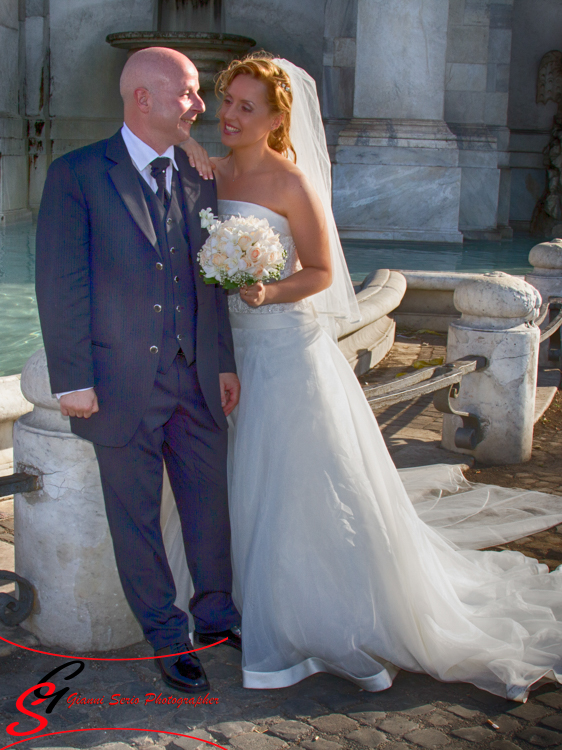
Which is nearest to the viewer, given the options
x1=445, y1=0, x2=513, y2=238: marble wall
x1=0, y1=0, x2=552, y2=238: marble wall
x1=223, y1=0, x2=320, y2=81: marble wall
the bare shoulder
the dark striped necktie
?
the dark striped necktie

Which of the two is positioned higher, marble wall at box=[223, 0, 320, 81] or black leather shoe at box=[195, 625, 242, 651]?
marble wall at box=[223, 0, 320, 81]

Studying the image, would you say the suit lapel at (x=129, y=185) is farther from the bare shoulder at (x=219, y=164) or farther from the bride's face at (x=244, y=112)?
the bare shoulder at (x=219, y=164)

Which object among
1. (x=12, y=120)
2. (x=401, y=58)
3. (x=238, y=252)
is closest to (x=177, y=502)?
(x=238, y=252)

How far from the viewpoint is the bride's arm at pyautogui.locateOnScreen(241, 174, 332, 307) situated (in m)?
3.07

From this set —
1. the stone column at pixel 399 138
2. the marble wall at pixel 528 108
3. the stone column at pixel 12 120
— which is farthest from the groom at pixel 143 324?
the marble wall at pixel 528 108

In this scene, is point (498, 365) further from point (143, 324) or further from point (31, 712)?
point (31, 712)

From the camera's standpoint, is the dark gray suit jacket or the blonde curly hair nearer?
the dark gray suit jacket

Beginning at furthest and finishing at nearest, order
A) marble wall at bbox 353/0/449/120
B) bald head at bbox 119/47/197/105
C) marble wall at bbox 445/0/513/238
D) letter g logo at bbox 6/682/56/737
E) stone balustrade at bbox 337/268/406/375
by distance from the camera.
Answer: marble wall at bbox 445/0/513/238
marble wall at bbox 353/0/449/120
stone balustrade at bbox 337/268/406/375
bald head at bbox 119/47/197/105
letter g logo at bbox 6/682/56/737

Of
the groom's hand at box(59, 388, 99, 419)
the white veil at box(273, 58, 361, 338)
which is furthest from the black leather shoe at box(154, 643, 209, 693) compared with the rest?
the white veil at box(273, 58, 361, 338)

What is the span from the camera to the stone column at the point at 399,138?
39.8ft

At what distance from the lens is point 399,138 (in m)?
12.2

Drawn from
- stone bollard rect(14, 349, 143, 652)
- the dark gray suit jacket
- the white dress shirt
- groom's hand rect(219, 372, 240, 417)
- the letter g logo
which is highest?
the white dress shirt

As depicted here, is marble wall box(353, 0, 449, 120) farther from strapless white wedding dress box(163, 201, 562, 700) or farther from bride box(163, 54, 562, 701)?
strapless white wedding dress box(163, 201, 562, 700)

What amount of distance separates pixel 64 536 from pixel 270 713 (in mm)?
932
